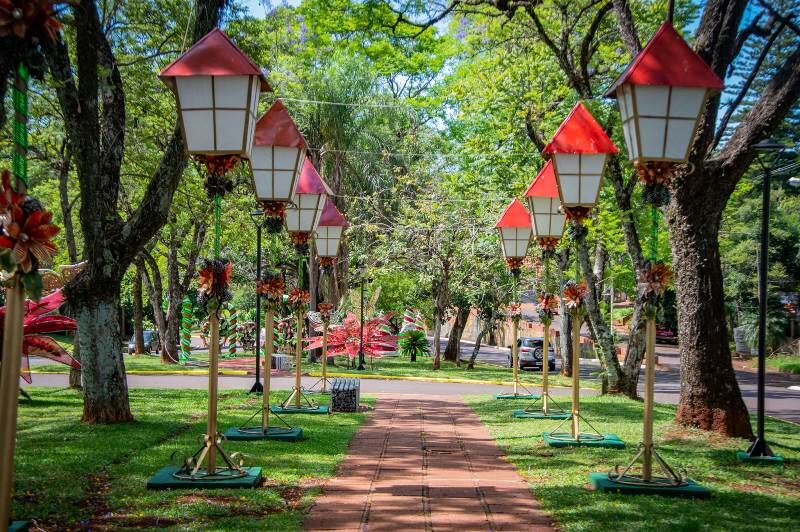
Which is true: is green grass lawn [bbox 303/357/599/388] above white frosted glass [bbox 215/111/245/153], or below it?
below

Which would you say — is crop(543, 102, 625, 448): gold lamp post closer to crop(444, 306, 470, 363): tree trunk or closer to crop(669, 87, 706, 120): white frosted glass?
crop(669, 87, 706, 120): white frosted glass

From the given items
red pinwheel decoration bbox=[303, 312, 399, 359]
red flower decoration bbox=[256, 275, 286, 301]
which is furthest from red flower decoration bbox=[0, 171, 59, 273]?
red pinwheel decoration bbox=[303, 312, 399, 359]

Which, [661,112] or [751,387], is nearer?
[661,112]

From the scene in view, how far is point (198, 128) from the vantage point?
24.2 feet

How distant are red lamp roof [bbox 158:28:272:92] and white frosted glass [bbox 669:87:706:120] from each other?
415cm

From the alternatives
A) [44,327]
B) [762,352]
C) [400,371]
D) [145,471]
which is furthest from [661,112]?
[400,371]

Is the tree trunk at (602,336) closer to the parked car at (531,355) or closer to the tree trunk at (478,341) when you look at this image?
the tree trunk at (478,341)

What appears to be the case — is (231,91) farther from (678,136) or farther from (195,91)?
(678,136)

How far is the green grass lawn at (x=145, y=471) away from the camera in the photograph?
248 inches

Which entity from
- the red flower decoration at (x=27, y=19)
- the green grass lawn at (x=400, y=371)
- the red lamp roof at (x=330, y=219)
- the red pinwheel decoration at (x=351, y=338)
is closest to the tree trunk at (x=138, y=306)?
the green grass lawn at (x=400, y=371)

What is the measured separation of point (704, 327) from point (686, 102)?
15.2 feet

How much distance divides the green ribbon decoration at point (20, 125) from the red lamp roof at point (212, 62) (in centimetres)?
251

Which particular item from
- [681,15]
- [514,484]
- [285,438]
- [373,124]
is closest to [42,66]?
[514,484]

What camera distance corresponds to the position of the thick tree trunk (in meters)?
10.9
